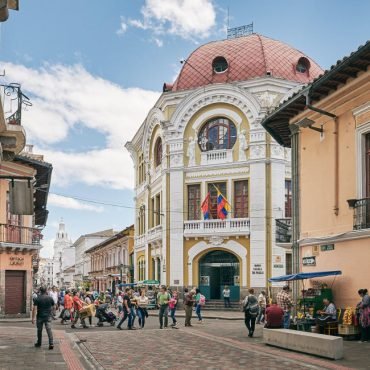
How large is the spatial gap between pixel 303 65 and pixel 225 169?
8954 millimetres

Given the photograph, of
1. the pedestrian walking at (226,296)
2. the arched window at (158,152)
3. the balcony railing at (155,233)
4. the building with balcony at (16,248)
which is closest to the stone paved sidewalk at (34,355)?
the building with balcony at (16,248)

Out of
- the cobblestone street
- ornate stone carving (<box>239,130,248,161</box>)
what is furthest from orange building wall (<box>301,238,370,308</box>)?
ornate stone carving (<box>239,130,248,161</box>)

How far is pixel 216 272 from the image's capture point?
4147cm

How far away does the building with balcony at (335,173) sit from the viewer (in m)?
18.2

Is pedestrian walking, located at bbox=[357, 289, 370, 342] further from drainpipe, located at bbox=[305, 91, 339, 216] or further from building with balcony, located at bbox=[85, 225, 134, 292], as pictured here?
building with balcony, located at bbox=[85, 225, 134, 292]

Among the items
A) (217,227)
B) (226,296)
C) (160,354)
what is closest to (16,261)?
(226,296)

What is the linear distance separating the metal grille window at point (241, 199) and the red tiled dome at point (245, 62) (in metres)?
6.59

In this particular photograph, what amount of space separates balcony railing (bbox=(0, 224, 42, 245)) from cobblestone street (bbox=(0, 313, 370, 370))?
11269 millimetres

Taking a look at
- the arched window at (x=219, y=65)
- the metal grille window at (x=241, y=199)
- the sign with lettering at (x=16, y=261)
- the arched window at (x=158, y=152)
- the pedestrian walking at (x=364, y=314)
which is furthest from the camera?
the arched window at (x=158, y=152)

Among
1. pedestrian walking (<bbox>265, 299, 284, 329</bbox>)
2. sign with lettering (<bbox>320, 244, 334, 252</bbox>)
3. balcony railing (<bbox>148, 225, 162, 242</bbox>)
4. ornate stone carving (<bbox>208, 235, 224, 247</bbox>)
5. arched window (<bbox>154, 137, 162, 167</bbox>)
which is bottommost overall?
pedestrian walking (<bbox>265, 299, 284, 329</bbox>)

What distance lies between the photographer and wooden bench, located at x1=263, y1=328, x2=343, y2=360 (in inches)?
543

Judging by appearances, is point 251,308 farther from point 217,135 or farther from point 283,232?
point 217,135

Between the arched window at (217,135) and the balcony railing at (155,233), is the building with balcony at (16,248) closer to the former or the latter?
the balcony railing at (155,233)

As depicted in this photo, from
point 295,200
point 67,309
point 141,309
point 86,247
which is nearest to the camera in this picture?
point 295,200
